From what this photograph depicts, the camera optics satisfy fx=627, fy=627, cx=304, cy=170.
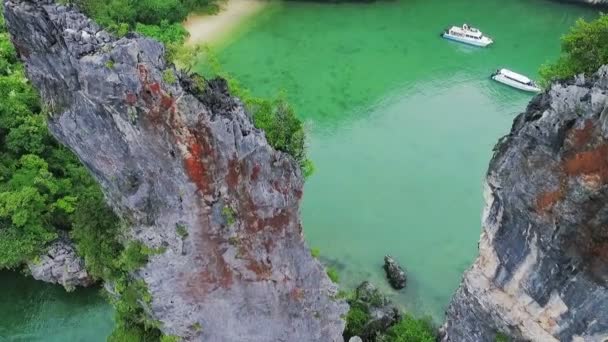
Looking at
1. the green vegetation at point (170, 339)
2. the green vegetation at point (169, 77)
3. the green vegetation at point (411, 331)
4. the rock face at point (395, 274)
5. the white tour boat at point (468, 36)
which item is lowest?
the rock face at point (395, 274)

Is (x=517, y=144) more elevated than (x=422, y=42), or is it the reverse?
(x=517, y=144)

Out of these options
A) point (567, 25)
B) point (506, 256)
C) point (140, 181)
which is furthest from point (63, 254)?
point (567, 25)

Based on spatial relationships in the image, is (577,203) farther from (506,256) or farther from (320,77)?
(320,77)

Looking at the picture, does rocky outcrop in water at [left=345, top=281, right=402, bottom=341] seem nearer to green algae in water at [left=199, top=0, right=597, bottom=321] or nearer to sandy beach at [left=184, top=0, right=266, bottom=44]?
green algae in water at [left=199, top=0, right=597, bottom=321]

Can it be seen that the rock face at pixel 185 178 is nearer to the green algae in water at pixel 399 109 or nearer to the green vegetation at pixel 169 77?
the green vegetation at pixel 169 77

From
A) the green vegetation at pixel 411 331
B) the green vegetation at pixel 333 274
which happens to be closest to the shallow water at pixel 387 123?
the green vegetation at pixel 333 274

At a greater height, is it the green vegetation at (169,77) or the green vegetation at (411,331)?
the green vegetation at (169,77)

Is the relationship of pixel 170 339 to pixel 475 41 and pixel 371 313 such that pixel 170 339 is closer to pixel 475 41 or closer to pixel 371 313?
pixel 371 313
